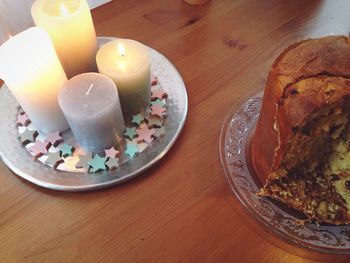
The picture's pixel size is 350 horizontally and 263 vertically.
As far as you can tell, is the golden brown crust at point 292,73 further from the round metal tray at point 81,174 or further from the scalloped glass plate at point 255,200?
the round metal tray at point 81,174

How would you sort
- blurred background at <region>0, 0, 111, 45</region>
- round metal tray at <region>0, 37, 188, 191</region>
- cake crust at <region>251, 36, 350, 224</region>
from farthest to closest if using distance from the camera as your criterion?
blurred background at <region>0, 0, 111, 45</region> < round metal tray at <region>0, 37, 188, 191</region> < cake crust at <region>251, 36, 350, 224</region>

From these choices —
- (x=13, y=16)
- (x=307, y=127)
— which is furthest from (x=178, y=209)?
(x=13, y=16)

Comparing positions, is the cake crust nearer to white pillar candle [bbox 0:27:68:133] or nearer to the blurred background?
white pillar candle [bbox 0:27:68:133]

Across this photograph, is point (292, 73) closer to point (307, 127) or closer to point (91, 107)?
point (307, 127)

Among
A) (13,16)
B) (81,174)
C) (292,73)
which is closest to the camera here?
(292,73)

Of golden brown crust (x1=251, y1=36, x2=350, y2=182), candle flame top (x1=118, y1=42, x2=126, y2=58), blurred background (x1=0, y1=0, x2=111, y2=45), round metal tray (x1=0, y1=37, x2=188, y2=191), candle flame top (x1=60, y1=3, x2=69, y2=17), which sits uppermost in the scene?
candle flame top (x1=60, y1=3, x2=69, y2=17)

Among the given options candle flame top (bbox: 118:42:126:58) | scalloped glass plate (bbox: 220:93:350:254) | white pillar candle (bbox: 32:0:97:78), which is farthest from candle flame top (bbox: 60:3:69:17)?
scalloped glass plate (bbox: 220:93:350:254)
